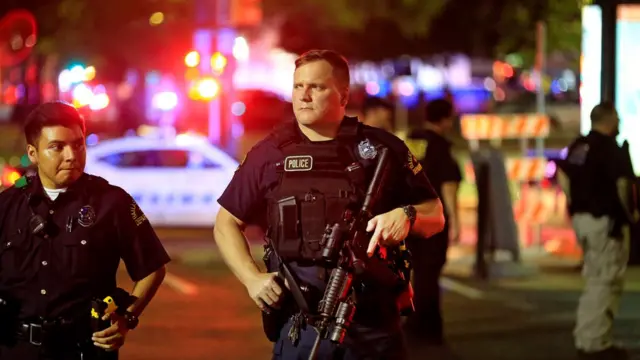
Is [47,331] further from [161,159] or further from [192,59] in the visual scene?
[192,59]

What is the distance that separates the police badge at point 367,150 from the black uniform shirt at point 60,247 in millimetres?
957

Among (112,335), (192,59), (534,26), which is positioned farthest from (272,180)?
(534,26)

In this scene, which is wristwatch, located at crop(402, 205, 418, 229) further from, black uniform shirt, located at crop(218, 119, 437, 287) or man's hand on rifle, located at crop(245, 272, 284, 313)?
man's hand on rifle, located at crop(245, 272, 284, 313)

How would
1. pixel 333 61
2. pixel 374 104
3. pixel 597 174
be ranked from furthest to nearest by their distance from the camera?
pixel 374 104
pixel 597 174
pixel 333 61

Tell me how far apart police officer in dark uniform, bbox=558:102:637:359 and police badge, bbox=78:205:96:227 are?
4.94m

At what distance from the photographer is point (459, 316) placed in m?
10.9

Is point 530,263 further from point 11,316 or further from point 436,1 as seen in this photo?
point 436,1

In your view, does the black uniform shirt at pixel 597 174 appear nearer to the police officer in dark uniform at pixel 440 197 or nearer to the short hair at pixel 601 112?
the short hair at pixel 601 112

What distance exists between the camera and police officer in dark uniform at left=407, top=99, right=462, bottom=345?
9016 millimetres

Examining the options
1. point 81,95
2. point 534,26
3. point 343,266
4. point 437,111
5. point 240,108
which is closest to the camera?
point 343,266

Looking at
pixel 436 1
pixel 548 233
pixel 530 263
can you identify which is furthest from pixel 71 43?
pixel 530 263

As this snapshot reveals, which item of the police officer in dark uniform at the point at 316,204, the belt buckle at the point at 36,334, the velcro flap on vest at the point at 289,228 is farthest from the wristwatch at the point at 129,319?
the velcro flap on vest at the point at 289,228

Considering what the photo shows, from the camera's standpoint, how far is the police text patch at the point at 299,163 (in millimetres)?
4391

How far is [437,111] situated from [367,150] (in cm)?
484
